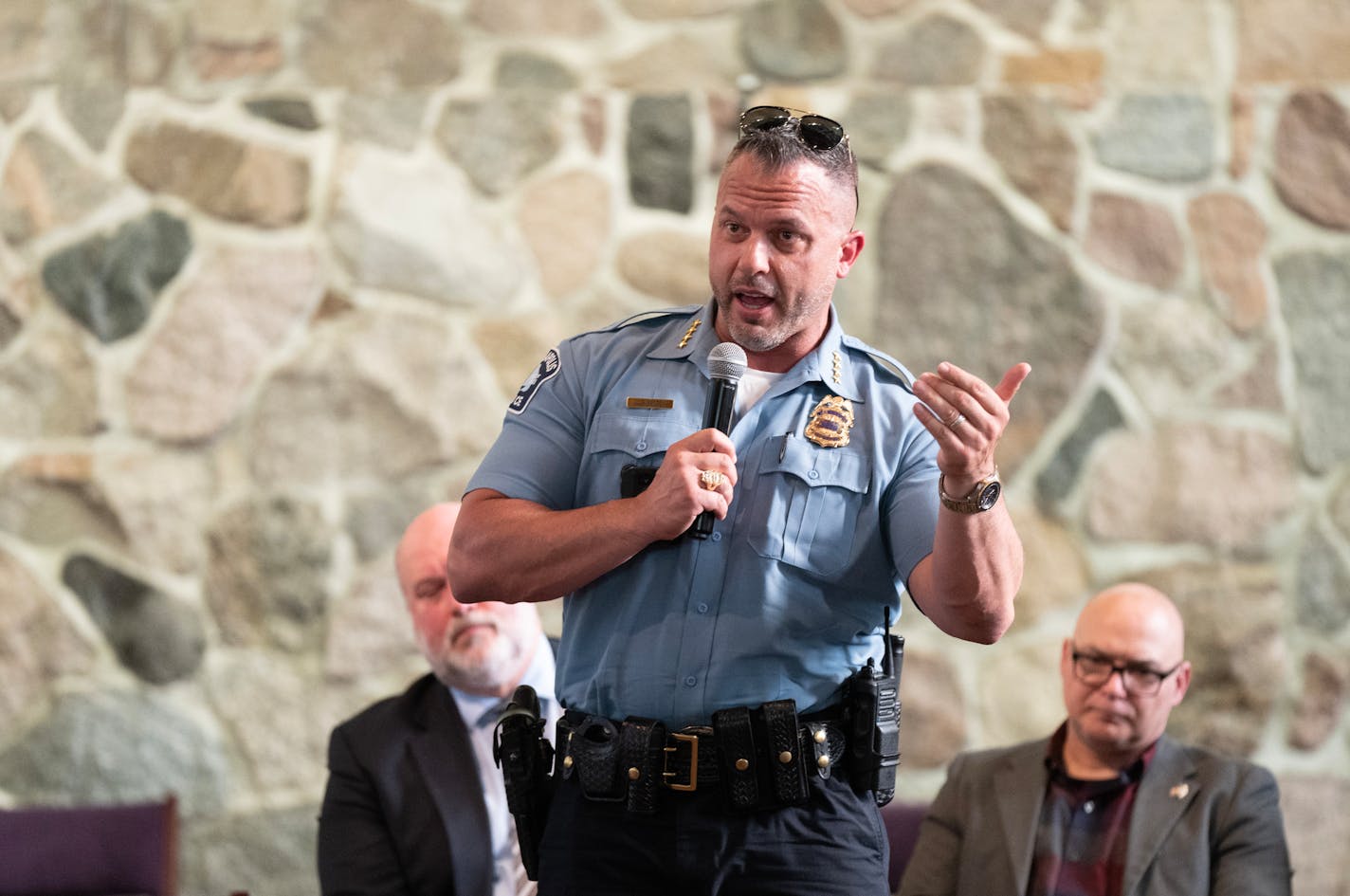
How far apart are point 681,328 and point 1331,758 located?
8.19 ft

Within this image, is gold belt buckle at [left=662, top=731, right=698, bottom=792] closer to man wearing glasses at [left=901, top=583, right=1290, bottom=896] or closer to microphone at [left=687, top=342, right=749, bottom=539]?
microphone at [left=687, top=342, right=749, bottom=539]

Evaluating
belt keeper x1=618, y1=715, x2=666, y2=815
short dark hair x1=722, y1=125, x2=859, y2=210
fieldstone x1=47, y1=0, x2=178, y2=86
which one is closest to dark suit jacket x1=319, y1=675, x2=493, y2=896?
belt keeper x1=618, y1=715, x2=666, y2=815

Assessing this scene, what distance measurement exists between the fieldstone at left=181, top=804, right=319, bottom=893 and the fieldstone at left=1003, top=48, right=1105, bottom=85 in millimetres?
2563

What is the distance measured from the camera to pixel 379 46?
13.4 feet

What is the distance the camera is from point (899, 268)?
12.7ft

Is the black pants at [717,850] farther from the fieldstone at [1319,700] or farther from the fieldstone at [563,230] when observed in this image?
the fieldstone at [1319,700]

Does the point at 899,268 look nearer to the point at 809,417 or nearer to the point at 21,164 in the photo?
the point at 809,417

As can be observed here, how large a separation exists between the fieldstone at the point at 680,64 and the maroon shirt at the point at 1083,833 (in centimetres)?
191

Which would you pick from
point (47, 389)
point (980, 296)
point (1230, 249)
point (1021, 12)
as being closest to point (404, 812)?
point (47, 389)

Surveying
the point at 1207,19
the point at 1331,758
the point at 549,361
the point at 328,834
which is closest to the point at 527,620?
the point at 328,834

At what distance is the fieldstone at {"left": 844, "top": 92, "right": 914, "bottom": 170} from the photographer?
388 cm

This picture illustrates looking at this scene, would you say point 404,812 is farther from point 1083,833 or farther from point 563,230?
point 563,230

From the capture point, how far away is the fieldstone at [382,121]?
12.8 feet

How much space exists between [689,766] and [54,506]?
2533 mm
